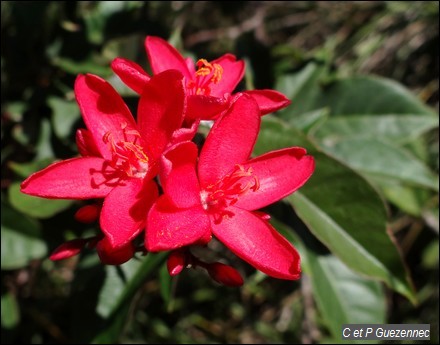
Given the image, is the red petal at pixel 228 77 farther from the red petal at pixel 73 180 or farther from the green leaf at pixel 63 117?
the green leaf at pixel 63 117

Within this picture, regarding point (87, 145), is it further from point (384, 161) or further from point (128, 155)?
point (384, 161)

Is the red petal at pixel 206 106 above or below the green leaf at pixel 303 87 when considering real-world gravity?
above

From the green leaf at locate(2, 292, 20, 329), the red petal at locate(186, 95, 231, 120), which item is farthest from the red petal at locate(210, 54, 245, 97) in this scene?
the green leaf at locate(2, 292, 20, 329)

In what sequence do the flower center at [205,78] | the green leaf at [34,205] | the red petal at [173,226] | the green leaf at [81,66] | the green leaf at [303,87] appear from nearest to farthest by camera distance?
1. the red petal at [173,226]
2. the flower center at [205,78]
3. the green leaf at [34,205]
4. the green leaf at [81,66]
5. the green leaf at [303,87]

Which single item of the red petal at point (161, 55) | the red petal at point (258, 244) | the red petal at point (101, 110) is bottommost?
the red petal at point (258, 244)

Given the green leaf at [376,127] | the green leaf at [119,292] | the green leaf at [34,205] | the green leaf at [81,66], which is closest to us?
the green leaf at [119,292]

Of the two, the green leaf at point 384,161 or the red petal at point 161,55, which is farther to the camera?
the green leaf at point 384,161

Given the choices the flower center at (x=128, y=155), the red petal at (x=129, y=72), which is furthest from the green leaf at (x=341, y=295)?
the red petal at (x=129, y=72)
